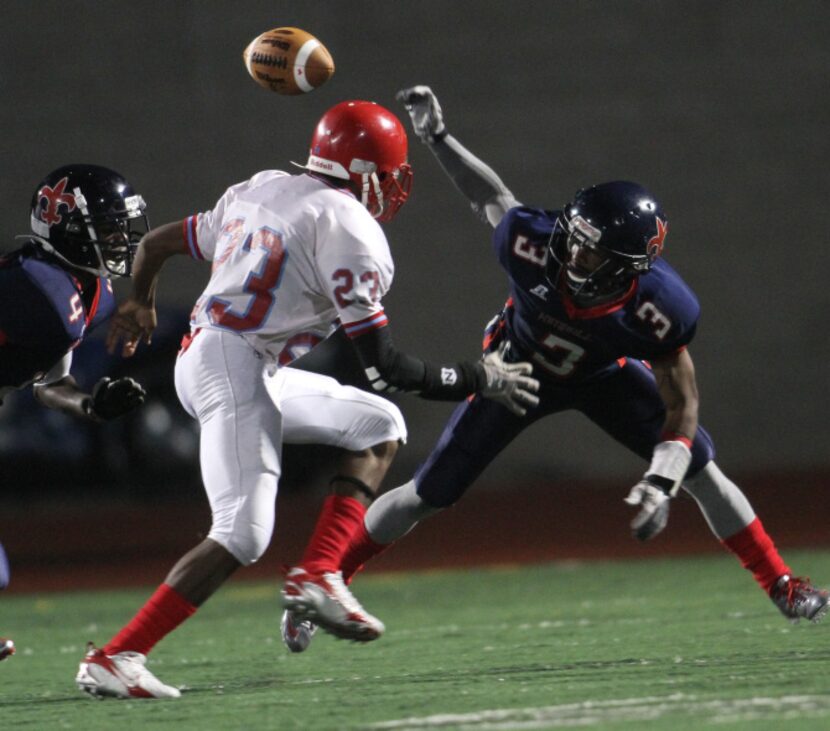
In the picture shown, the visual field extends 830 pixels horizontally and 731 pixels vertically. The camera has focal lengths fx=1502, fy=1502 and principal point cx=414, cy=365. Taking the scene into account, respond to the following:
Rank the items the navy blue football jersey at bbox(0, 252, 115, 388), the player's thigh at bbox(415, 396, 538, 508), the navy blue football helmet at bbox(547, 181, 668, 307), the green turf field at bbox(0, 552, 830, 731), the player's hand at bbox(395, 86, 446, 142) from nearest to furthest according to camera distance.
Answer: the green turf field at bbox(0, 552, 830, 731) → the navy blue football jersey at bbox(0, 252, 115, 388) → the navy blue football helmet at bbox(547, 181, 668, 307) → the player's thigh at bbox(415, 396, 538, 508) → the player's hand at bbox(395, 86, 446, 142)

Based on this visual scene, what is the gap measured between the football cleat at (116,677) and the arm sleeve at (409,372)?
92 cm

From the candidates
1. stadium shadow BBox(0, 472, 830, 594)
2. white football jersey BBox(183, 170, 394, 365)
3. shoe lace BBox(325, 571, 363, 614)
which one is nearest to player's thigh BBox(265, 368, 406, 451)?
white football jersey BBox(183, 170, 394, 365)

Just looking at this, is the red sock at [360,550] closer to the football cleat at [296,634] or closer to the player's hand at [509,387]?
the football cleat at [296,634]

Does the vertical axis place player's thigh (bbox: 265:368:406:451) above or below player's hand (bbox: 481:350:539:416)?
below

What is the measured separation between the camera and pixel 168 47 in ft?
37.8

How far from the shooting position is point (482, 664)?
4391mm

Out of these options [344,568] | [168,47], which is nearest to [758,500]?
[168,47]

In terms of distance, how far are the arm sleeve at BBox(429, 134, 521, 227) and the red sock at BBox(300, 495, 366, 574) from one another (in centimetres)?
114

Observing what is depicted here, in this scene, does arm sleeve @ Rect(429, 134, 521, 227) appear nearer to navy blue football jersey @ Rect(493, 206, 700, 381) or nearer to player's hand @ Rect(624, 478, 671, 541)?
navy blue football jersey @ Rect(493, 206, 700, 381)

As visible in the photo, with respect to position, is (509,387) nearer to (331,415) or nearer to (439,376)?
(439,376)

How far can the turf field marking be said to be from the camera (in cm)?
316

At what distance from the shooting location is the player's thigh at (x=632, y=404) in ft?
15.1

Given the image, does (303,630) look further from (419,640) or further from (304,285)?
(304,285)

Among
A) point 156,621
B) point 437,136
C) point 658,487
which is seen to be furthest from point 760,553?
point 156,621
